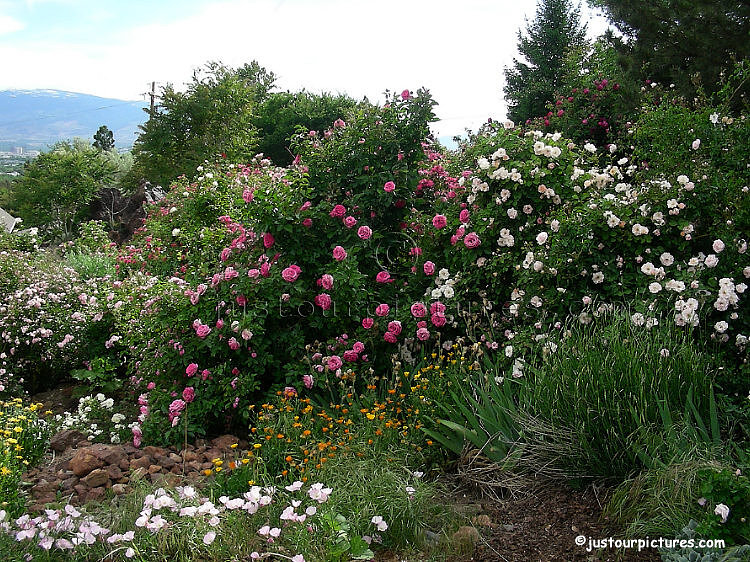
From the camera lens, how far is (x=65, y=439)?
12.6 feet

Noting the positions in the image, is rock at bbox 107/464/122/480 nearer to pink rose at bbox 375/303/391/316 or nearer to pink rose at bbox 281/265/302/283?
pink rose at bbox 281/265/302/283

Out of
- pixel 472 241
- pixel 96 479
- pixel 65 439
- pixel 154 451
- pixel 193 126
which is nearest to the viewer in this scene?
pixel 96 479

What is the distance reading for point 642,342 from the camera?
303cm

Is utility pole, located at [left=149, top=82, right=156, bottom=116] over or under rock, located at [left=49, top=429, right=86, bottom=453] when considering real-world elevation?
over

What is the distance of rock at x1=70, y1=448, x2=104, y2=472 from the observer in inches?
125

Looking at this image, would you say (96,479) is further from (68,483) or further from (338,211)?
(338,211)

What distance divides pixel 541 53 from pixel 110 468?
53.1ft

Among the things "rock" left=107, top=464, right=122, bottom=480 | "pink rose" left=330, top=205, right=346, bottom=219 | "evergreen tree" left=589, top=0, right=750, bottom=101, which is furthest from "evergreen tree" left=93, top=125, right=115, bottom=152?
"rock" left=107, top=464, right=122, bottom=480

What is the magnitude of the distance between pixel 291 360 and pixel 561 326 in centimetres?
183

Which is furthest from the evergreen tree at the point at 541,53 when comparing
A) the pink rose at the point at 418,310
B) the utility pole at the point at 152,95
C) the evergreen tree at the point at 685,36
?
the pink rose at the point at 418,310

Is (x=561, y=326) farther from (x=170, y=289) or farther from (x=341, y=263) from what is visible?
(x=170, y=289)

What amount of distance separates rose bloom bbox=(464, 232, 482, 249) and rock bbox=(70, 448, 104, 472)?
107 inches

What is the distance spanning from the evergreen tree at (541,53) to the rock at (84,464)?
14.6m

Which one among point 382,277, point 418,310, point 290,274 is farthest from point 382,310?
point 290,274
